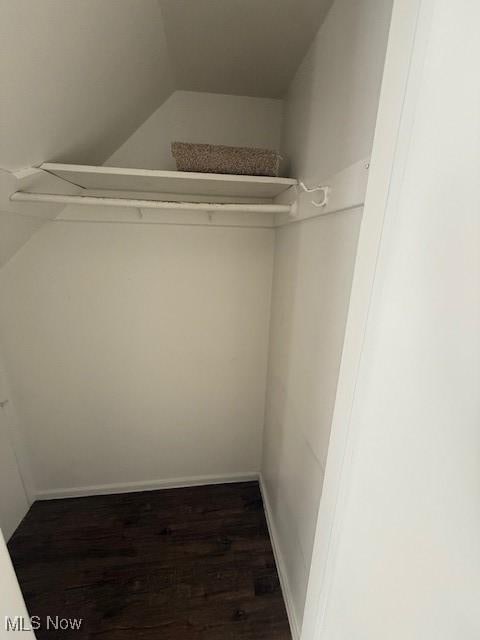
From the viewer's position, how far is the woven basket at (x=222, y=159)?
47.4 inches

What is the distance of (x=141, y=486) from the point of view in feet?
6.75

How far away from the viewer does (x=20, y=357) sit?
5.63 ft

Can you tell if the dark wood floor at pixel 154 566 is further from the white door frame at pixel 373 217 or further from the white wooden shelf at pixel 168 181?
the white wooden shelf at pixel 168 181

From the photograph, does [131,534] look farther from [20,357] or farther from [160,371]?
[20,357]

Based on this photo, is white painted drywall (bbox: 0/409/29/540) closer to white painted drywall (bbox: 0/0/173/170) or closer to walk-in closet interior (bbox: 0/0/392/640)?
walk-in closet interior (bbox: 0/0/392/640)

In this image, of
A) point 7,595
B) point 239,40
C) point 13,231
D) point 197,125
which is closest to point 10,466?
point 13,231

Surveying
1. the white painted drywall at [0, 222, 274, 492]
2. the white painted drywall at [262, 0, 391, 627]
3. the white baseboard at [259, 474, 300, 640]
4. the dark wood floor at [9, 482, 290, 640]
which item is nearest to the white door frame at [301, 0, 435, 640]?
the white painted drywall at [262, 0, 391, 627]

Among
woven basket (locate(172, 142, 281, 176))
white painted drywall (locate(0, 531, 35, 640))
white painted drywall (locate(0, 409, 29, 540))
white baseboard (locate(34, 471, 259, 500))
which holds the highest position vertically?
woven basket (locate(172, 142, 281, 176))

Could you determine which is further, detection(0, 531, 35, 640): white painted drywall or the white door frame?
detection(0, 531, 35, 640): white painted drywall

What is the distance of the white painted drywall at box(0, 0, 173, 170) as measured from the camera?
27.6 inches

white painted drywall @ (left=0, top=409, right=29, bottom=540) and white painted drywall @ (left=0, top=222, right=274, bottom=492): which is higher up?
white painted drywall @ (left=0, top=222, right=274, bottom=492)

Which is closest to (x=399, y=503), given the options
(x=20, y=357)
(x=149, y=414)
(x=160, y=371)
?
(x=160, y=371)

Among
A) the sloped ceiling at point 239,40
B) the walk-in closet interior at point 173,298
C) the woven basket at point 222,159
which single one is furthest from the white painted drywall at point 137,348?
the sloped ceiling at point 239,40

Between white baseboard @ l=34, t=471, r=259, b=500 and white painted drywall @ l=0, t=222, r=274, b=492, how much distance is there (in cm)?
3
